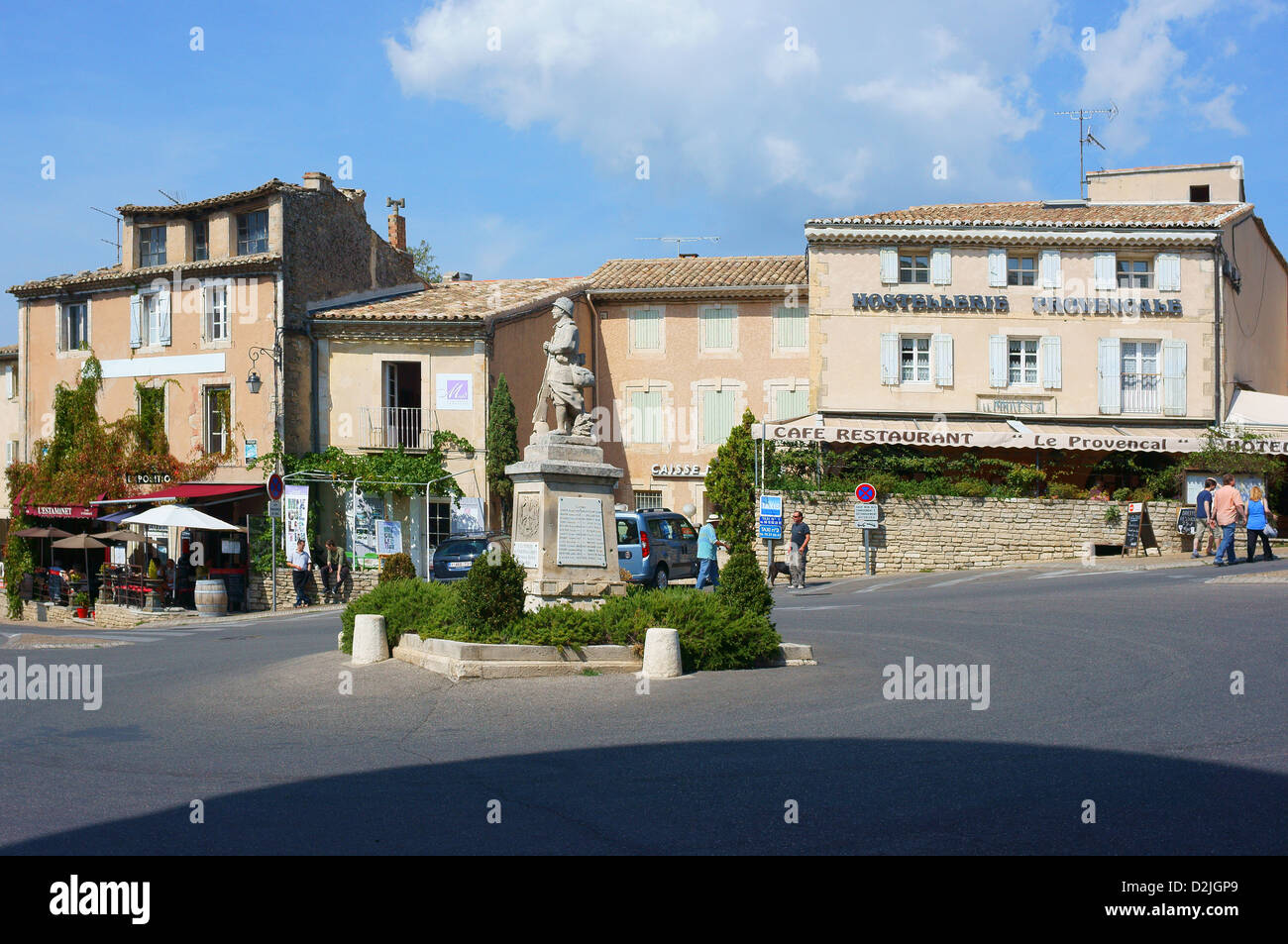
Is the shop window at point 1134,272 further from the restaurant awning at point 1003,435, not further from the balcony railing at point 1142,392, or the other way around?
the restaurant awning at point 1003,435

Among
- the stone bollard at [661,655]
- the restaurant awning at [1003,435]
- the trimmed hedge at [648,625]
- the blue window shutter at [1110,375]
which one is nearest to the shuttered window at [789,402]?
the restaurant awning at [1003,435]

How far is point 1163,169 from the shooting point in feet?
116

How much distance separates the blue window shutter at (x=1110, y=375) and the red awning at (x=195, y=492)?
21.9 metres

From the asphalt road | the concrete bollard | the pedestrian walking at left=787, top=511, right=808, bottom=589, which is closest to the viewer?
the asphalt road

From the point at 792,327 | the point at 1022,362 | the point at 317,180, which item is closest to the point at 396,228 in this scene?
the point at 317,180

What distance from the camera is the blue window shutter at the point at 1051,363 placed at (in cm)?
3002

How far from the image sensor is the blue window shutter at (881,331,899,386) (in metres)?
30.3

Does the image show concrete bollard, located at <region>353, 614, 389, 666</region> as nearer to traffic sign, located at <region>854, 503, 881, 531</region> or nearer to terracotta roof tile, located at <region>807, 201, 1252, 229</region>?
traffic sign, located at <region>854, 503, 881, 531</region>

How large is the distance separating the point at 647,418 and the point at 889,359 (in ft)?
25.0

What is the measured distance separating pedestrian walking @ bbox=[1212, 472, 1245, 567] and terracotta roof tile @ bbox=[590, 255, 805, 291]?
48.6 ft

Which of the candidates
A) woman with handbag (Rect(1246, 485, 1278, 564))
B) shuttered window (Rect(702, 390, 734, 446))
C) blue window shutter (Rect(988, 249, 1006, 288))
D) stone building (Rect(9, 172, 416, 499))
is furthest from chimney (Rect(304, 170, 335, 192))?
woman with handbag (Rect(1246, 485, 1278, 564))

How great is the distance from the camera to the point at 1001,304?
30109mm

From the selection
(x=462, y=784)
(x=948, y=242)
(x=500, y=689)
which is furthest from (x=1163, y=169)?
(x=462, y=784)
